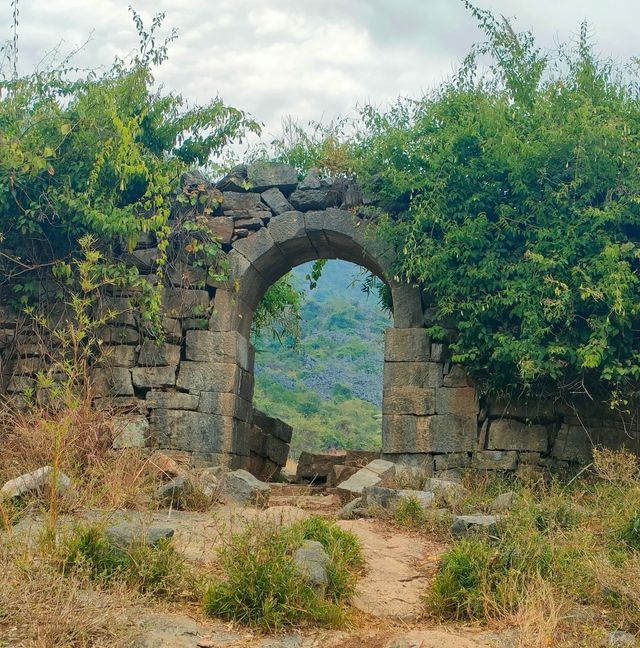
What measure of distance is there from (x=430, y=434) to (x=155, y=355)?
9.60ft

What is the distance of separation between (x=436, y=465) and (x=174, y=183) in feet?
12.9

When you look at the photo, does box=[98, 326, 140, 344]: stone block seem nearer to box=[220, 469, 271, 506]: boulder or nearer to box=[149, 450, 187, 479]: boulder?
box=[149, 450, 187, 479]: boulder

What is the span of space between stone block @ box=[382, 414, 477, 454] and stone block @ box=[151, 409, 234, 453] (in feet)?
5.55

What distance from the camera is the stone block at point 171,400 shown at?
890cm

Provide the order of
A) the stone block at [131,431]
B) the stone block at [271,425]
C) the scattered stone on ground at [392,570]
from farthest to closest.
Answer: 1. the stone block at [271,425]
2. the stone block at [131,431]
3. the scattered stone on ground at [392,570]

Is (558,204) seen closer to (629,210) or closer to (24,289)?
(629,210)

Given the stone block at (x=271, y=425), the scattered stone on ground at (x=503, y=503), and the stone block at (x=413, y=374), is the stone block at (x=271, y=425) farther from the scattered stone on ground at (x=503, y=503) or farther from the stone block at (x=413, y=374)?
the scattered stone on ground at (x=503, y=503)

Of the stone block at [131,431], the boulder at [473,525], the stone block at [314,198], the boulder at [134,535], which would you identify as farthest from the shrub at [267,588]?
the stone block at [314,198]

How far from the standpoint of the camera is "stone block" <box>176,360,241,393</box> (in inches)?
354

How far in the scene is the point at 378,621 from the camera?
487 centimetres

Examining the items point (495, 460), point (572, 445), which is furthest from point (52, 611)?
point (572, 445)

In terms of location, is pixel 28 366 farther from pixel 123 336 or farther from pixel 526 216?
pixel 526 216

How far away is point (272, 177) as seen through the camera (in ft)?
30.6

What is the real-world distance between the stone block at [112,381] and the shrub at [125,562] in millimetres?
3995
